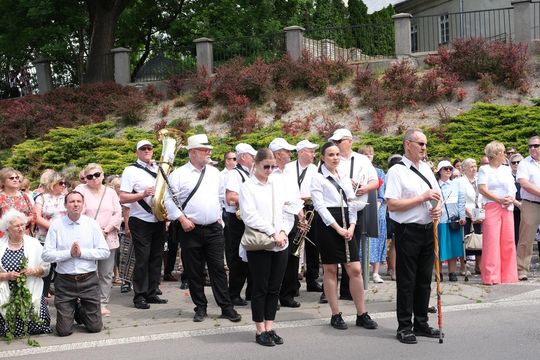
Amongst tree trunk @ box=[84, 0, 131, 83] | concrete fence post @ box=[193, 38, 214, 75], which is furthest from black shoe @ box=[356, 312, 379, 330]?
tree trunk @ box=[84, 0, 131, 83]

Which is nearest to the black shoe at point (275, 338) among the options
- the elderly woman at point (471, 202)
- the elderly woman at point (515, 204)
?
the elderly woman at point (471, 202)

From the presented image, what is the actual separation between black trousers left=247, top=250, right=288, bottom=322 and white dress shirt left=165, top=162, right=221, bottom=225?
1.23 m

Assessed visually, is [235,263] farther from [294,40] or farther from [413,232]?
[294,40]

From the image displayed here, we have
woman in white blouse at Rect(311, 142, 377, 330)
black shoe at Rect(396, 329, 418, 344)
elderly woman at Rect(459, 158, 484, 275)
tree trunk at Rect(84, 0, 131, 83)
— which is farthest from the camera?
tree trunk at Rect(84, 0, 131, 83)

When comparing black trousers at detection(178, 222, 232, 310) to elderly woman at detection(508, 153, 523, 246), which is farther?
elderly woman at detection(508, 153, 523, 246)

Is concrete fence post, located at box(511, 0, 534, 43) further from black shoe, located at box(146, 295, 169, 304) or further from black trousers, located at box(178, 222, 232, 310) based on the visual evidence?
black trousers, located at box(178, 222, 232, 310)

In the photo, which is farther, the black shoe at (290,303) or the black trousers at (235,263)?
the black trousers at (235,263)

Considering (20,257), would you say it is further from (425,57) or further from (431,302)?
(425,57)

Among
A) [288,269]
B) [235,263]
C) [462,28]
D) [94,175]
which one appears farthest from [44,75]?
[288,269]

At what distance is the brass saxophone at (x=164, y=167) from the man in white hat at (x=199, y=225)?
1.66ft

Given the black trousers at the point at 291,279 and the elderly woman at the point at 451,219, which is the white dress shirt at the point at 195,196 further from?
the elderly woman at the point at 451,219

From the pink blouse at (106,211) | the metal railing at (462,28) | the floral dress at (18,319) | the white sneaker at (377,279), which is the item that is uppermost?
the metal railing at (462,28)

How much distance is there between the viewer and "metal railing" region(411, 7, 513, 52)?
24511 mm

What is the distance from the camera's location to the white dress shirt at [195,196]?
9.16 metres
